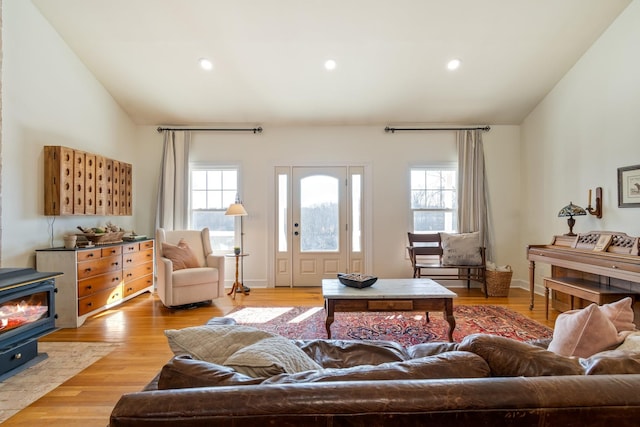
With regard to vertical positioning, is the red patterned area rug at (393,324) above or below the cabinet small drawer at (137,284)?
below

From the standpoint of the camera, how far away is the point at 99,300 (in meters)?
3.68

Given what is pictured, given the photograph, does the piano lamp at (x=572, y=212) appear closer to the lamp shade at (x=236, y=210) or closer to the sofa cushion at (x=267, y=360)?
the sofa cushion at (x=267, y=360)

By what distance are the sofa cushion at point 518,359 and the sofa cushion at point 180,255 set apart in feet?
12.4

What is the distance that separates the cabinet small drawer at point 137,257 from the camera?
4.20 metres

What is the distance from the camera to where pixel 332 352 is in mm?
1732

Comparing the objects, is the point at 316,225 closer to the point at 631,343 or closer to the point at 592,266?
the point at 592,266

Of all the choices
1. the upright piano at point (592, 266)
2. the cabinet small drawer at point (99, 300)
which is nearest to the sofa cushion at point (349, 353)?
the upright piano at point (592, 266)

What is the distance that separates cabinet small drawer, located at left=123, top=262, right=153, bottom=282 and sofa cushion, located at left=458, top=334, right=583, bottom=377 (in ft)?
14.4

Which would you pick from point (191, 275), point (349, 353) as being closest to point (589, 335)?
point (349, 353)

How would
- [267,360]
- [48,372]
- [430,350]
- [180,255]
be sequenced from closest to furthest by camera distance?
[267,360]
[430,350]
[48,372]
[180,255]

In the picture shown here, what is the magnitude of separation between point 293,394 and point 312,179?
450cm

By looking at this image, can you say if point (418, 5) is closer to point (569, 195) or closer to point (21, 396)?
point (569, 195)

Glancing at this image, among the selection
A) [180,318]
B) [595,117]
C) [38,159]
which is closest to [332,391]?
[180,318]

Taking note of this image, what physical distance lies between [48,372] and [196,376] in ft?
7.74
